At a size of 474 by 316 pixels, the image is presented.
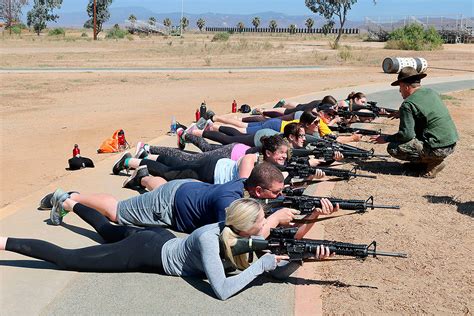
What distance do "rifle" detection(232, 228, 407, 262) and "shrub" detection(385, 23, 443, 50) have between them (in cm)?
4394

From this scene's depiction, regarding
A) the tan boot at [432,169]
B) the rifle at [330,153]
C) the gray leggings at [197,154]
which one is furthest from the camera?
the tan boot at [432,169]

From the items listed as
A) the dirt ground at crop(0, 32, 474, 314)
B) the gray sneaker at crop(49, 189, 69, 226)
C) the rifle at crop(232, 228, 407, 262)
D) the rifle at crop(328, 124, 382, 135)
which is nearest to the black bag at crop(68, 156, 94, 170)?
the dirt ground at crop(0, 32, 474, 314)

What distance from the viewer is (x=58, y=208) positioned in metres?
6.35

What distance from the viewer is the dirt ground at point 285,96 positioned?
5.14 meters

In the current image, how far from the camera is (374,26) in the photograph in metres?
74.6

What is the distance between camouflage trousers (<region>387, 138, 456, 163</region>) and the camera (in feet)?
27.9

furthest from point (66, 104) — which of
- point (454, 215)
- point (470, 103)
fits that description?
point (454, 215)

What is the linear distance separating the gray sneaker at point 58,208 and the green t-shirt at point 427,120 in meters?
4.52

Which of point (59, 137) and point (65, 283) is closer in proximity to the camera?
point (65, 283)

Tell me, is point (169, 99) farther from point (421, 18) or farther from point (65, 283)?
point (421, 18)

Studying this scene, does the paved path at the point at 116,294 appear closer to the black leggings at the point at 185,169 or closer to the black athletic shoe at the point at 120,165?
the black leggings at the point at 185,169

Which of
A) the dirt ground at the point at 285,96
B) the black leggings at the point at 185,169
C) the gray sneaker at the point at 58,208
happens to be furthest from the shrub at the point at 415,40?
the gray sneaker at the point at 58,208

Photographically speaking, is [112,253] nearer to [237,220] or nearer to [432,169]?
[237,220]

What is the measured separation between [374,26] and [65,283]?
241 ft
